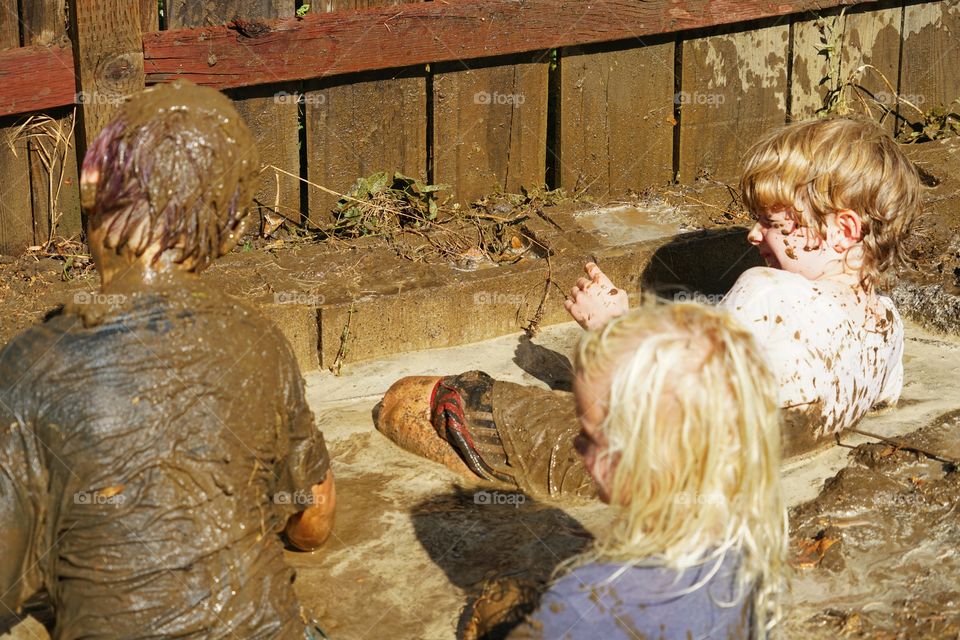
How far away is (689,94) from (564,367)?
6.42ft

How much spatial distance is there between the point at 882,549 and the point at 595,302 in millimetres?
1423

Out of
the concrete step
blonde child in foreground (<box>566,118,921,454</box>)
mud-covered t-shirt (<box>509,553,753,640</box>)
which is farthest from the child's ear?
mud-covered t-shirt (<box>509,553,753,640</box>)

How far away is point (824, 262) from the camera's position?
502 cm

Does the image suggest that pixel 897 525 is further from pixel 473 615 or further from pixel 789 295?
Result: pixel 473 615

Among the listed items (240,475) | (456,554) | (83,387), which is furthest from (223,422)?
(456,554)

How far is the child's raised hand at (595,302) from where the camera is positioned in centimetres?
508

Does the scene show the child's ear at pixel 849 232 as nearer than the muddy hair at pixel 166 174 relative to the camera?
No

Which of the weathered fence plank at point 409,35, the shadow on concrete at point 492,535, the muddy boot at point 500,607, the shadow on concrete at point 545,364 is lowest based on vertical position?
the shadow on concrete at point 492,535

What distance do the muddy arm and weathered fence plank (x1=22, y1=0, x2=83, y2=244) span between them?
90.1 inches

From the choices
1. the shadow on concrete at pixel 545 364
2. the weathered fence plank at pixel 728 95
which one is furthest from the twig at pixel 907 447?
the weathered fence plank at pixel 728 95

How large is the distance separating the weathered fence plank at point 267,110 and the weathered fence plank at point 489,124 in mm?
738

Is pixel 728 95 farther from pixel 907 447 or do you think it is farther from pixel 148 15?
pixel 148 15

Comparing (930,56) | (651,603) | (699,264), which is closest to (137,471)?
(651,603)

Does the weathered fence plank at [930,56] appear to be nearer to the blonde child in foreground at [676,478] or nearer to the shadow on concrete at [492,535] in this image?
the shadow on concrete at [492,535]
